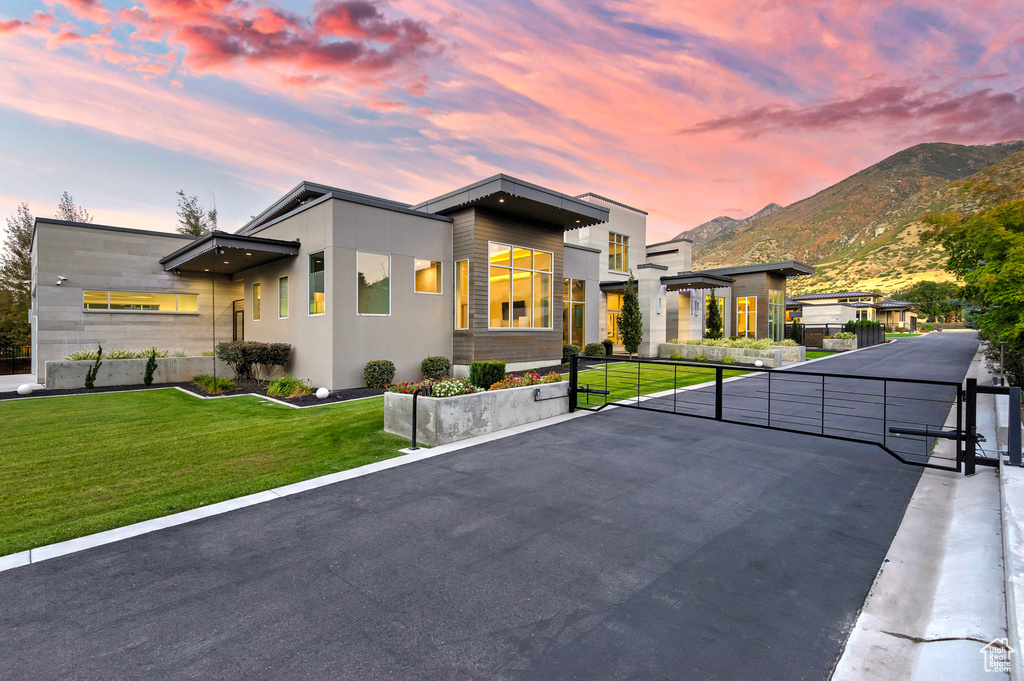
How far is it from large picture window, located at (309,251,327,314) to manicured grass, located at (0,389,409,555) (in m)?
3.47

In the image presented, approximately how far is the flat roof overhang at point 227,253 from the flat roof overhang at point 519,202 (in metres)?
5.24

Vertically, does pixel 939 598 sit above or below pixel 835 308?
below

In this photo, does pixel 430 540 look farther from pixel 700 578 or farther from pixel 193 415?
pixel 193 415

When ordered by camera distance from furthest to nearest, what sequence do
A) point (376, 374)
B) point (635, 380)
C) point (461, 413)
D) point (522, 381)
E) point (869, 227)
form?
point (869, 227) → point (635, 380) → point (376, 374) → point (522, 381) → point (461, 413)

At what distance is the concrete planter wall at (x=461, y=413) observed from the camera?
277 inches

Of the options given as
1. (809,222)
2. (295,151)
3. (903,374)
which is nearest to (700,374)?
(903,374)

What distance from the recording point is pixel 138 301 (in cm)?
1686

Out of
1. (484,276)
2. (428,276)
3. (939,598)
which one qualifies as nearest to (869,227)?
(484,276)

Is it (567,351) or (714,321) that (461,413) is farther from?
(714,321)

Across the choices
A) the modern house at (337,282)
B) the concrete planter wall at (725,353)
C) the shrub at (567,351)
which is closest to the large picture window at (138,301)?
the modern house at (337,282)

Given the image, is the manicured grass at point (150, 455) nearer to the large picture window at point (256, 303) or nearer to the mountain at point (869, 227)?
the large picture window at point (256, 303)

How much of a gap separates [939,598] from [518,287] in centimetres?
1383

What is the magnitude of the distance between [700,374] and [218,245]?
55.5 ft

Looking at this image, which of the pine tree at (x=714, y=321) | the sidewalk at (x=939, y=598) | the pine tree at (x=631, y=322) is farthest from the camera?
the pine tree at (x=714, y=321)
